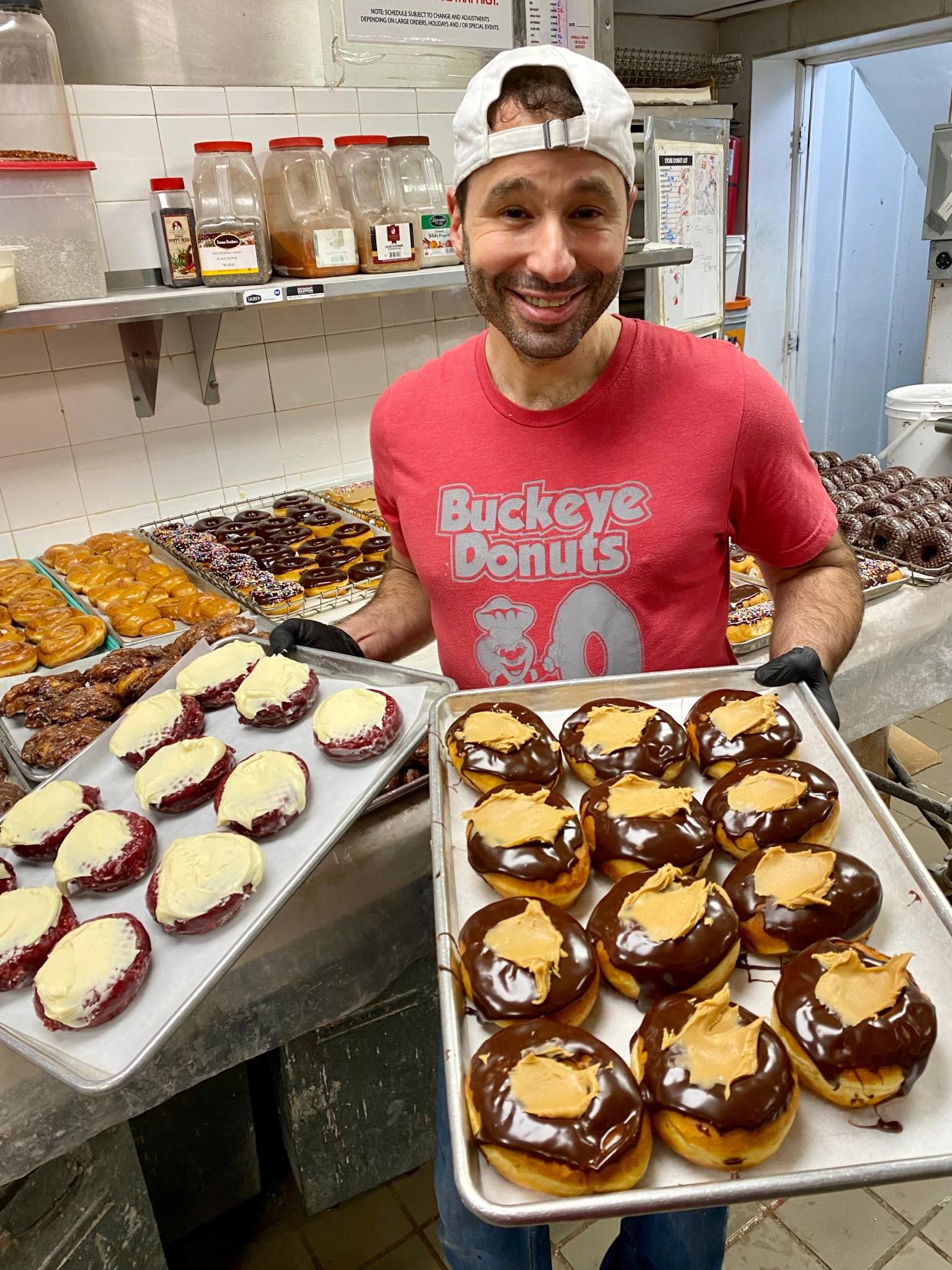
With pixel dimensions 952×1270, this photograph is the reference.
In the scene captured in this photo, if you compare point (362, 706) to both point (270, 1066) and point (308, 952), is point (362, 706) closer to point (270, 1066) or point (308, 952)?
point (308, 952)

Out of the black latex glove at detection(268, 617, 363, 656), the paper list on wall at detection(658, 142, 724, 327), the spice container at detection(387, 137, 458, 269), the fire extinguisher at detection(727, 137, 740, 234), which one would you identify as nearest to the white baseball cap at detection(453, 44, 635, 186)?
the black latex glove at detection(268, 617, 363, 656)

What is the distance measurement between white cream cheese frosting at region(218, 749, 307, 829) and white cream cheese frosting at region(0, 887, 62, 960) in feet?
0.78

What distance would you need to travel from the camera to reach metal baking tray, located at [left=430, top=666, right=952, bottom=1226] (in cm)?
79

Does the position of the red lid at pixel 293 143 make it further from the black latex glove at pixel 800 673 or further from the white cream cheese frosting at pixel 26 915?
the white cream cheese frosting at pixel 26 915

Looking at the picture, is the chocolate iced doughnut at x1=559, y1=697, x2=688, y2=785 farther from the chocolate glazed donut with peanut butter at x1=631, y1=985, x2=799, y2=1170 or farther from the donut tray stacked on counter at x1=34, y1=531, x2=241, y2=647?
the donut tray stacked on counter at x1=34, y1=531, x2=241, y2=647

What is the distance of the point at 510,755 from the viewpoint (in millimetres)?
1292

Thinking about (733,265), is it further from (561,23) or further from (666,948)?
(666,948)

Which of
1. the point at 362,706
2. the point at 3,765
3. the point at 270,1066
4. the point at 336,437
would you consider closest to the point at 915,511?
the point at 336,437

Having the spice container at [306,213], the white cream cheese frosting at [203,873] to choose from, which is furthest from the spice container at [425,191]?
the white cream cheese frosting at [203,873]

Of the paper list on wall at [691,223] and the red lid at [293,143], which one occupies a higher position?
the red lid at [293,143]

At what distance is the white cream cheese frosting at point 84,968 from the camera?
3.36 ft

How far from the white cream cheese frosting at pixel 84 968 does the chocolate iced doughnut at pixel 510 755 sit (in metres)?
0.49

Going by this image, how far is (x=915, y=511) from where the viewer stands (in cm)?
305

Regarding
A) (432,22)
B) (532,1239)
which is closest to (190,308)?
(432,22)
